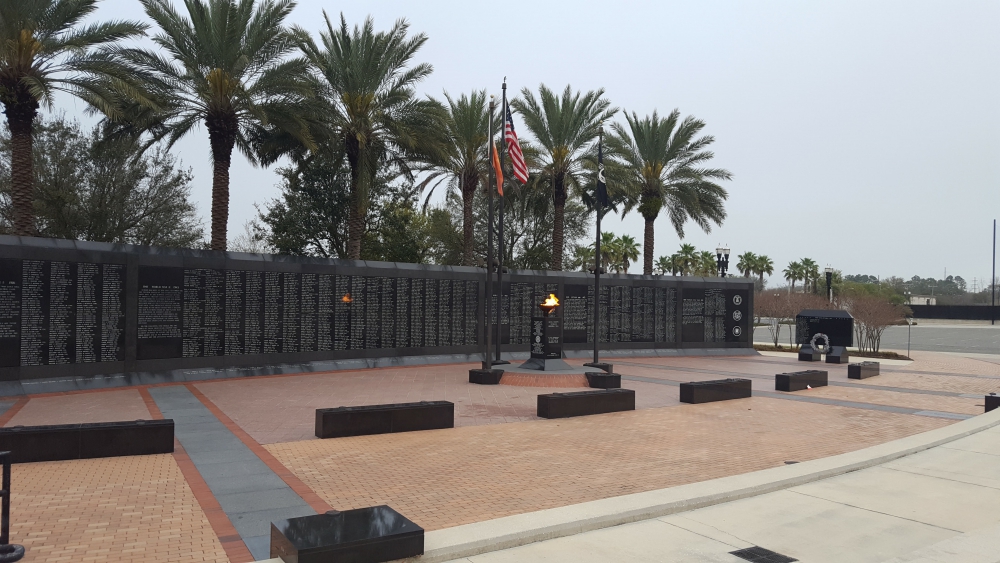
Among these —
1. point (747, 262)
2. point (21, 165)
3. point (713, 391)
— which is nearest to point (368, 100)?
point (21, 165)

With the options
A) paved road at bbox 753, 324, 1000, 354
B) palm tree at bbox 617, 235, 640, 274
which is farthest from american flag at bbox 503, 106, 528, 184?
palm tree at bbox 617, 235, 640, 274

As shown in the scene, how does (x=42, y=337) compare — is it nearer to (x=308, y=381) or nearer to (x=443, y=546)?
(x=308, y=381)

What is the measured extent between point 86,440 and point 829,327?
27.5 m

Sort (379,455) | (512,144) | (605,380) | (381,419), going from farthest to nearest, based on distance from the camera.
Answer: (512,144) < (605,380) < (381,419) < (379,455)

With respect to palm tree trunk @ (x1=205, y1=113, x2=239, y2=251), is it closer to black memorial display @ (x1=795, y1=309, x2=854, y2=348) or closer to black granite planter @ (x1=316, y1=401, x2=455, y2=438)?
black granite planter @ (x1=316, y1=401, x2=455, y2=438)

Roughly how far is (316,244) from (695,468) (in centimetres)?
2651

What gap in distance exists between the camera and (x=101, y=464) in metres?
8.48

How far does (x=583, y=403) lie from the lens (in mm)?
12977

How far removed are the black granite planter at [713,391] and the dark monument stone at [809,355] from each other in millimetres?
13800

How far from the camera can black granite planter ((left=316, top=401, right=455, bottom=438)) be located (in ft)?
34.0

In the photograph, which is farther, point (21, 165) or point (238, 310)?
point (238, 310)

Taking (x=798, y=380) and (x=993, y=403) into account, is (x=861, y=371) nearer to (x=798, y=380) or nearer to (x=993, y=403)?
(x=798, y=380)

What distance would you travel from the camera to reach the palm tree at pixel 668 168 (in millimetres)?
29984

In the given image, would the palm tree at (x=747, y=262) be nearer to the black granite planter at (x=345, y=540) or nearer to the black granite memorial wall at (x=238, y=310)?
the black granite memorial wall at (x=238, y=310)
